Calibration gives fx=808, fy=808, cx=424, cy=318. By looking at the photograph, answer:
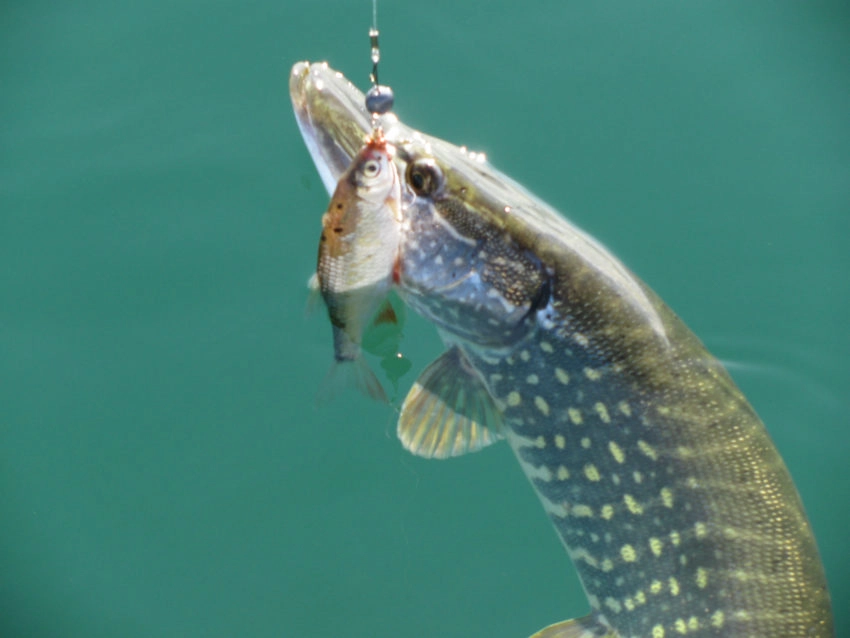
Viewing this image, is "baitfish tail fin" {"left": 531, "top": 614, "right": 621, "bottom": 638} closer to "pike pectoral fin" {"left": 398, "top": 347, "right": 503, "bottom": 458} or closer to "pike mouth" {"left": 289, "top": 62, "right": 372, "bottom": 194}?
"pike pectoral fin" {"left": 398, "top": 347, "right": 503, "bottom": 458}

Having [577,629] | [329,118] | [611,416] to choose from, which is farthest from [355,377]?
[577,629]

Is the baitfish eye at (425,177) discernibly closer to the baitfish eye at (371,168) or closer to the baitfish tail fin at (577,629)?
the baitfish eye at (371,168)

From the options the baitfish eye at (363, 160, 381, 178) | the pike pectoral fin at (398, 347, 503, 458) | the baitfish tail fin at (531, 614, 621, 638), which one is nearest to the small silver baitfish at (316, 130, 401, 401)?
the baitfish eye at (363, 160, 381, 178)

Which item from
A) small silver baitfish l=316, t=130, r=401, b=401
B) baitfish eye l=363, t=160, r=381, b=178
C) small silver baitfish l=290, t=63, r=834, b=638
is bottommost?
small silver baitfish l=290, t=63, r=834, b=638

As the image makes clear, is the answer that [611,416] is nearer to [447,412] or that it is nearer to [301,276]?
[447,412]

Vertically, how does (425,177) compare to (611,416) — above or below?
above

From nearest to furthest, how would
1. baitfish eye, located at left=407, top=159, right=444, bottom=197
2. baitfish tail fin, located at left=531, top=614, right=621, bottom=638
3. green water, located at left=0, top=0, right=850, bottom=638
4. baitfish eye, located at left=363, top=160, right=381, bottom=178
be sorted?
baitfish eye, located at left=363, top=160, right=381, bottom=178
baitfish eye, located at left=407, top=159, right=444, bottom=197
baitfish tail fin, located at left=531, top=614, right=621, bottom=638
green water, located at left=0, top=0, right=850, bottom=638

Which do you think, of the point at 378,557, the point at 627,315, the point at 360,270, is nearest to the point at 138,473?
the point at 378,557
